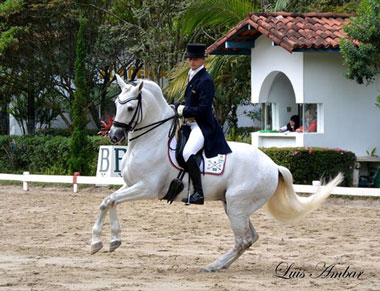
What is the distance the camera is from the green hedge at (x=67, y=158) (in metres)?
15.6

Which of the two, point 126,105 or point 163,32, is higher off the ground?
point 163,32

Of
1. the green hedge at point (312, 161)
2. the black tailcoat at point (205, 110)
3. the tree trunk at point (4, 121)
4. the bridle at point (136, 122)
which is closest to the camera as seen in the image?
the bridle at point (136, 122)

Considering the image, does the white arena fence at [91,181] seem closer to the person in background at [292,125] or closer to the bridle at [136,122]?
the person in background at [292,125]

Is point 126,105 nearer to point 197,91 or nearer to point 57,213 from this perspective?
point 197,91

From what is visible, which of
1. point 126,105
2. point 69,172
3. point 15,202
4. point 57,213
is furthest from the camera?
point 69,172

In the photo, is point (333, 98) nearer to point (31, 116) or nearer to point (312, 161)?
point (312, 161)

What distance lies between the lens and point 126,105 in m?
7.86

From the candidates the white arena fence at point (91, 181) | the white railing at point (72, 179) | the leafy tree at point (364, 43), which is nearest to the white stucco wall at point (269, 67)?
the leafy tree at point (364, 43)

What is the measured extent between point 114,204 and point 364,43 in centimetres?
876

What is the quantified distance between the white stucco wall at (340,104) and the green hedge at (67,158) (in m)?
0.97

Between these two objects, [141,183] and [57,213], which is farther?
[57,213]

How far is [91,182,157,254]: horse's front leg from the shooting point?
25.5 ft

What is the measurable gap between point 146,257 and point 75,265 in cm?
102

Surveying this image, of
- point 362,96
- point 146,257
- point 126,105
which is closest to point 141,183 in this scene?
point 126,105
